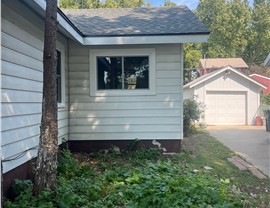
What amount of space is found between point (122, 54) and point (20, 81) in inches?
151

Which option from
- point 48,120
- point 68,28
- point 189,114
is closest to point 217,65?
point 189,114

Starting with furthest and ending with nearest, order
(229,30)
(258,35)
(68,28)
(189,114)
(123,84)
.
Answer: (258,35) < (229,30) < (189,114) < (123,84) < (68,28)

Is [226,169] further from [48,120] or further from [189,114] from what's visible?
[189,114]

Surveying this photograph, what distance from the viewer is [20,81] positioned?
5.43 metres

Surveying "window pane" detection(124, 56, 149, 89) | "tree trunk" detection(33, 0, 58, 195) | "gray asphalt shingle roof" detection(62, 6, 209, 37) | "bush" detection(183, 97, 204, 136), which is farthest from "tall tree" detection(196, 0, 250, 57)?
"tree trunk" detection(33, 0, 58, 195)

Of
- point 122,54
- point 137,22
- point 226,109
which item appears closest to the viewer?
point 122,54

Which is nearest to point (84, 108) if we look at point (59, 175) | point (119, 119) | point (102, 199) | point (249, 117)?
point (119, 119)

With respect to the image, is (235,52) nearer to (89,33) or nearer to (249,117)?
(249,117)

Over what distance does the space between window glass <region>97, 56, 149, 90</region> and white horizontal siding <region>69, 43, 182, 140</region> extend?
1.06ft

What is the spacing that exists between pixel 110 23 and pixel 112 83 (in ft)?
6.33

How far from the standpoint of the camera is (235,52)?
47.3 meters

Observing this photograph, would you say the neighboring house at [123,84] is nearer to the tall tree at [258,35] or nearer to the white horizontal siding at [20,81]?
the white horizontal siding at [20,81]

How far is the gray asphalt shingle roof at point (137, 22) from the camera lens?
27.6 feet

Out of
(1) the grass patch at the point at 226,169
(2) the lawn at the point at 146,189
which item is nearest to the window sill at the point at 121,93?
(1) the grass patch at the point at 226,169
